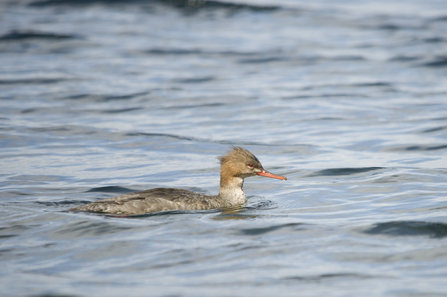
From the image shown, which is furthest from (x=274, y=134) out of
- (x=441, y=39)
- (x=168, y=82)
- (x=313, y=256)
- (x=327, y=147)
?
(x=441, y=39)

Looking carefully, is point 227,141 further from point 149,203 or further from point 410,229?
point 410,229

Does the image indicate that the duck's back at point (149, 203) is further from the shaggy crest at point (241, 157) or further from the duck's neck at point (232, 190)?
the shaggy crest at point (241, 157)

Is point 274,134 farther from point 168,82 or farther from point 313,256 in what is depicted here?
point 313,256

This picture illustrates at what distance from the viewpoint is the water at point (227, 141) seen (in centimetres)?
734

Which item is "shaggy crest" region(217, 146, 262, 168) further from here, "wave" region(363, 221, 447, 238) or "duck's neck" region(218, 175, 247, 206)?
"wave" region(363, 221, 447, 238)

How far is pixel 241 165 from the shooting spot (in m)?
10.4

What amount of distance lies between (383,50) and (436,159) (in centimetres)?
1299

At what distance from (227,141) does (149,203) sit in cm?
558

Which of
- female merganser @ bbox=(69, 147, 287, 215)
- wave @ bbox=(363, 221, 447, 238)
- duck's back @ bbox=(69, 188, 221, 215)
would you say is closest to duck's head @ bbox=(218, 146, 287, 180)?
female merganser @ bbox=(69, 147, 287, 215)

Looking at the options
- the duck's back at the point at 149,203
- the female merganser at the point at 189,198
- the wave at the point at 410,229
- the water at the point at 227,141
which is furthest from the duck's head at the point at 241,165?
the wave at the point at 410,229

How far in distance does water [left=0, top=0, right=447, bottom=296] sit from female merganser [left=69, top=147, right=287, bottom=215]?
19cm

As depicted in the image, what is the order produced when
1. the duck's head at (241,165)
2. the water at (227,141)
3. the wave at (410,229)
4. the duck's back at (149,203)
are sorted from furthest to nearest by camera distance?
the duck's head at (241,165)
the duck's back at (149,203)
the wave at (410,229)
the water at (227,141)

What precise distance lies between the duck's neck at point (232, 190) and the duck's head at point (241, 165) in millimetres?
71

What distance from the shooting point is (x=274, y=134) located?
15508 mm
